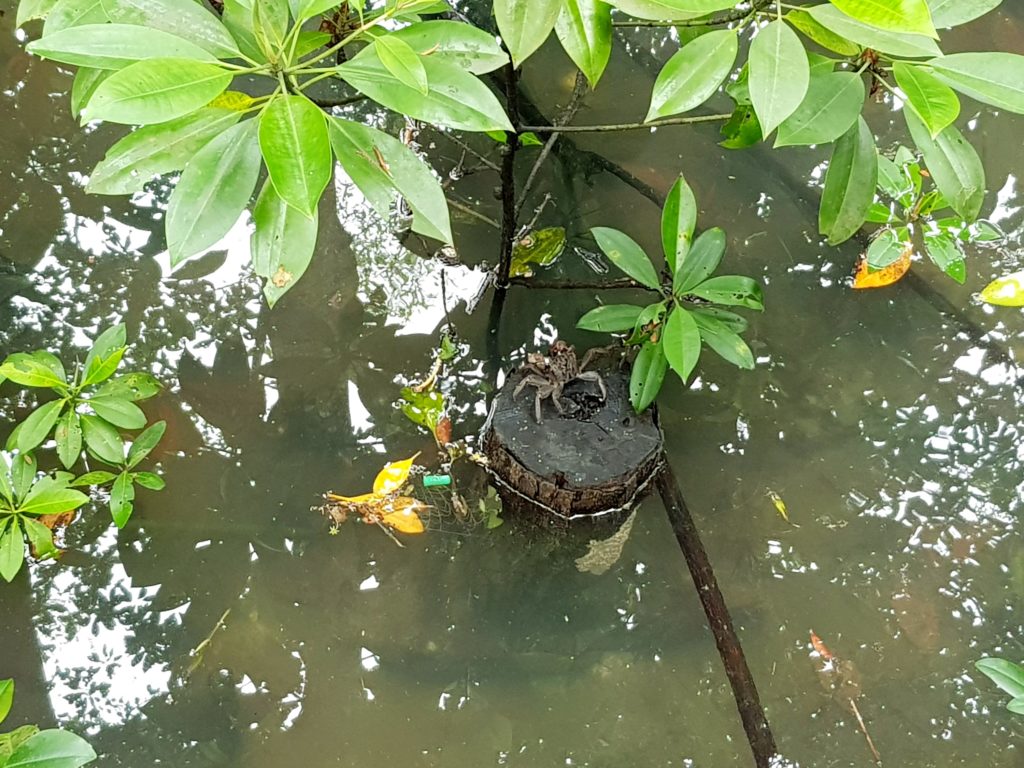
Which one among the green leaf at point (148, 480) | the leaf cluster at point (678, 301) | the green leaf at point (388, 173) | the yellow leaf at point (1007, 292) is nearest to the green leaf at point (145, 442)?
the green leaf at point (148, 480)

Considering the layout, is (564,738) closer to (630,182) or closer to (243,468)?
(243,468)

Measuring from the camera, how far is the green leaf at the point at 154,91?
1.12 metres

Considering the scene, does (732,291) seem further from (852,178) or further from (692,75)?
(692,75)

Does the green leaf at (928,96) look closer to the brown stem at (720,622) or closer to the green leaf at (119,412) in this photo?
the brown stem at (720,622)

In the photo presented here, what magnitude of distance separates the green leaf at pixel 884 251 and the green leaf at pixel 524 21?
59.1 inches

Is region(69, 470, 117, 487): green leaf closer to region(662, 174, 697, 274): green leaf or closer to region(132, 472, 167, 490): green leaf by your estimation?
region(132, 472, 167, 490): green leaf

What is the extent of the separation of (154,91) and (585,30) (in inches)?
27.6

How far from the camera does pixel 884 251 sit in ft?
7.91

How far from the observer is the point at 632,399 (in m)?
2.07

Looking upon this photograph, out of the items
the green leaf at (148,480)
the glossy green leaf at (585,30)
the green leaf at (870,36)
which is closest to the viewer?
the green leaf at (870,36)

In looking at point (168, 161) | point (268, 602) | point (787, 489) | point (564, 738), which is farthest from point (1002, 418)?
point (168, 161)

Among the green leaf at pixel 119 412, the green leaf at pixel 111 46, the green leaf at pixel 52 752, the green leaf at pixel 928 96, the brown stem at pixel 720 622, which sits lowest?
the brown stem at pixel 720 622

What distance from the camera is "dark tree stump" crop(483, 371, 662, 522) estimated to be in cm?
204

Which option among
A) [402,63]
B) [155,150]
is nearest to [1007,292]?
[402,63]
